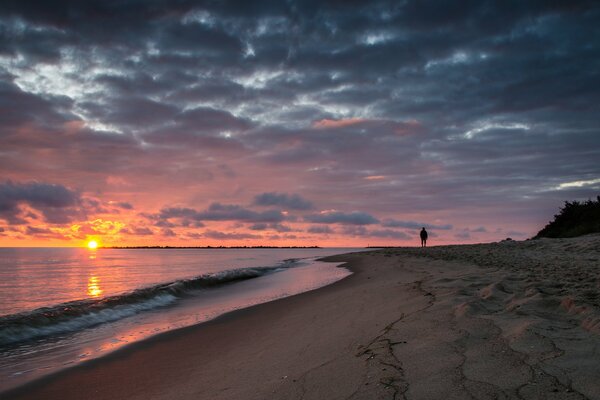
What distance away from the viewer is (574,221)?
34.8 metres

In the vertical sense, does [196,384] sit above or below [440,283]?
below

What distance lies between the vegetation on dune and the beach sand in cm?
2618

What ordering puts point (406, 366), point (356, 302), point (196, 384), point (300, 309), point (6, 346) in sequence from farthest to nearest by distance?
point (300, 309) → point (356, 302) → point (6, 346) → point (196, 384) → point (406, 366)

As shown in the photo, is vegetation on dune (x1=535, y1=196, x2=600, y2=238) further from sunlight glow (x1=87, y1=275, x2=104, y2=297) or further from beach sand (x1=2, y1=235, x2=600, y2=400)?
sunlight glow (x1=87, y1=275, x2=104, y2=297)

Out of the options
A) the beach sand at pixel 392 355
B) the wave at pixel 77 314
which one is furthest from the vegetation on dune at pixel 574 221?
the wave at pixel 77 314

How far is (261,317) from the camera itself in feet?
32.3

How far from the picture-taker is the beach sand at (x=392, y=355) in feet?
12.2

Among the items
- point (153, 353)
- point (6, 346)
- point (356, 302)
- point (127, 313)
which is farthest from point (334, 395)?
point (127, 313)

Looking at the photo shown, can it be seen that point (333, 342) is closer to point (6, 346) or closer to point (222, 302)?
point (6, 346)

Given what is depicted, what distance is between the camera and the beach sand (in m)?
3.73

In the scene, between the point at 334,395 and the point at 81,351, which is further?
the point at 81,351

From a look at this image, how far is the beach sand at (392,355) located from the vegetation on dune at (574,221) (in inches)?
1031

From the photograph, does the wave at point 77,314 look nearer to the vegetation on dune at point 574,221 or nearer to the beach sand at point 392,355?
the beach sand at point 392,355

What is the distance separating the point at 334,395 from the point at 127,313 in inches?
409
